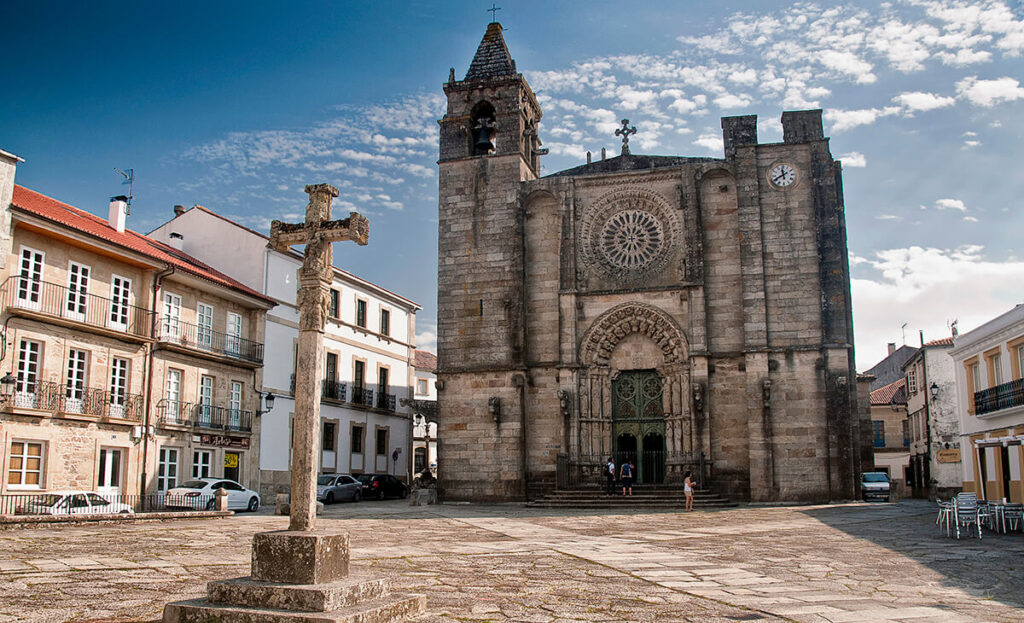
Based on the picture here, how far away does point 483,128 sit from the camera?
28188 mm

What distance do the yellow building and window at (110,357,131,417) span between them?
0.03 metres

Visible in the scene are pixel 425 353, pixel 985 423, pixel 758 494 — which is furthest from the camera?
pixel 425 353

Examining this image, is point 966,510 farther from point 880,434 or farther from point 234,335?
point 880,434

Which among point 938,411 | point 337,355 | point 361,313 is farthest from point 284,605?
point 938,411

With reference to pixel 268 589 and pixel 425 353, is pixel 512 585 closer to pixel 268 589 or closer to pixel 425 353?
pixel 268 589

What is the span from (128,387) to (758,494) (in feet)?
55.9

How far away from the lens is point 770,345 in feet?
81.3

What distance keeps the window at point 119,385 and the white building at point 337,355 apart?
593 cm

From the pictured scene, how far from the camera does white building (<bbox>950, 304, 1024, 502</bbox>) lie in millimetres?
20219

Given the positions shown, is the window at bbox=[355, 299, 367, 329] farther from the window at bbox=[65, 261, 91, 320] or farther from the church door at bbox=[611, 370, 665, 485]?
the window at bbox=[65, 261, 91, 320]

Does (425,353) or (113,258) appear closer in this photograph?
(113,258)

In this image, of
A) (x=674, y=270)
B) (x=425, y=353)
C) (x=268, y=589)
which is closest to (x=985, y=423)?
(x=674, y=270)

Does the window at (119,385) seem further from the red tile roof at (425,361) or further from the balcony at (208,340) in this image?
the red tile roof at (425,361)

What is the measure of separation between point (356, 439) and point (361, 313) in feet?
16.9
